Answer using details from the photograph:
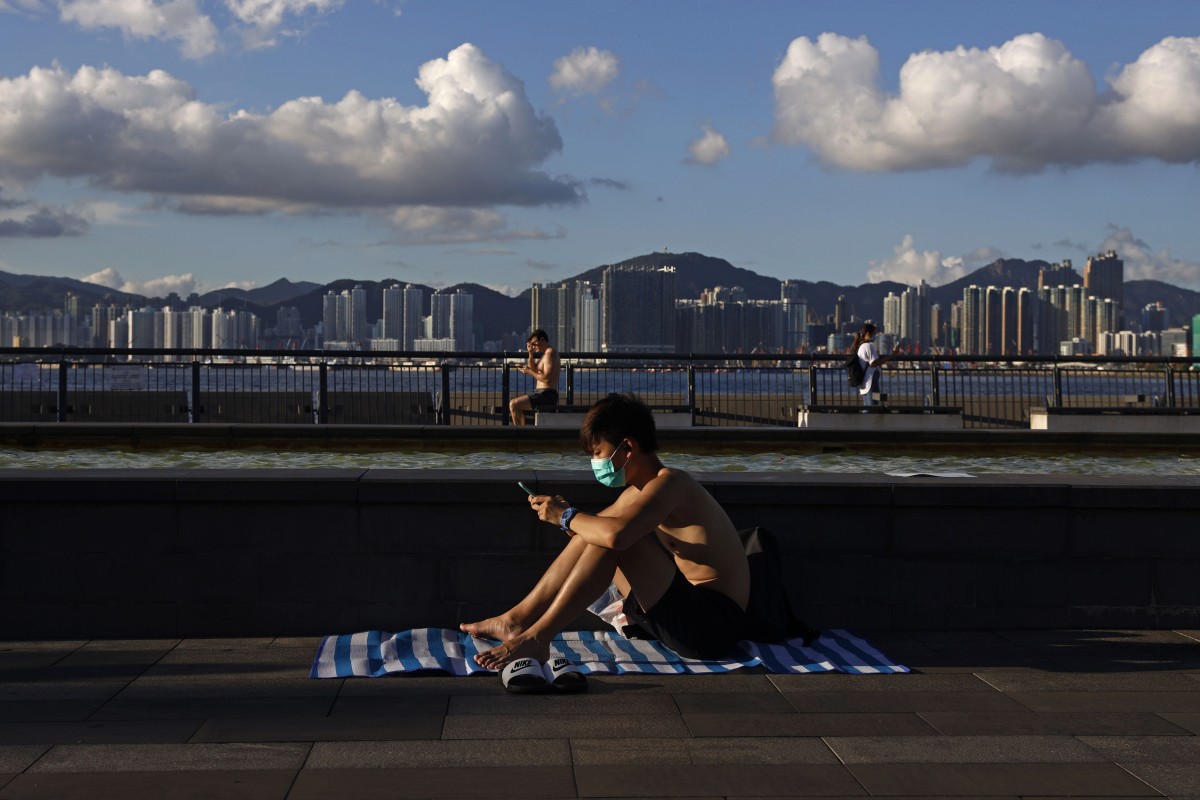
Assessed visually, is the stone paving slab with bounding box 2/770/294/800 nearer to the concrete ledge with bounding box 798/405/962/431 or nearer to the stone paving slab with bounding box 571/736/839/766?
the stone paving slab with bounding box 571/736/839/766

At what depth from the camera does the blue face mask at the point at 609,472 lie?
6.18 m

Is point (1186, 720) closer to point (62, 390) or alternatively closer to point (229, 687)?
point (229, 687)

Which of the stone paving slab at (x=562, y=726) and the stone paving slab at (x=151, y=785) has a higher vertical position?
the stone paving slab at (x=151, y=785)

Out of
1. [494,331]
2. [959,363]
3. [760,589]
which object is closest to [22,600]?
[760,589]

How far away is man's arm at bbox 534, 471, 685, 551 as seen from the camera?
19.5ft

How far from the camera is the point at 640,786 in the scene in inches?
171

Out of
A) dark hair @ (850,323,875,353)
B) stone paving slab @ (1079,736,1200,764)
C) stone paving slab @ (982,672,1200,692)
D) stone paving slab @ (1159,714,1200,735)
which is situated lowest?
stone paving slab @ (982,672,1200,692)

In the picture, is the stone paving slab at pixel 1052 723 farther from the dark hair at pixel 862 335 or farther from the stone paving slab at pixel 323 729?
the dark hair at pixel 862 335

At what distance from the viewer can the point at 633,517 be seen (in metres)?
5.94

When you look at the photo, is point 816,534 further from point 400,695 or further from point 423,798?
point 423,798

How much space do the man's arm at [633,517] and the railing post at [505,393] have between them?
44.9ft

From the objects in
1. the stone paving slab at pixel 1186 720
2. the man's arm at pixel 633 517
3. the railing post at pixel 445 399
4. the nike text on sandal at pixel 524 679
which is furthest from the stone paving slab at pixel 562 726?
the railing post at pixel 445 399

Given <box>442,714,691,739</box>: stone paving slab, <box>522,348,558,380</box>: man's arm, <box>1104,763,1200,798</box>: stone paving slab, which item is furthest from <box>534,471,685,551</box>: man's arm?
<box>522,348,558,380</box>: man's arm

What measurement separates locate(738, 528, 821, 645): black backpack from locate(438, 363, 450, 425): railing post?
45.7 ft
